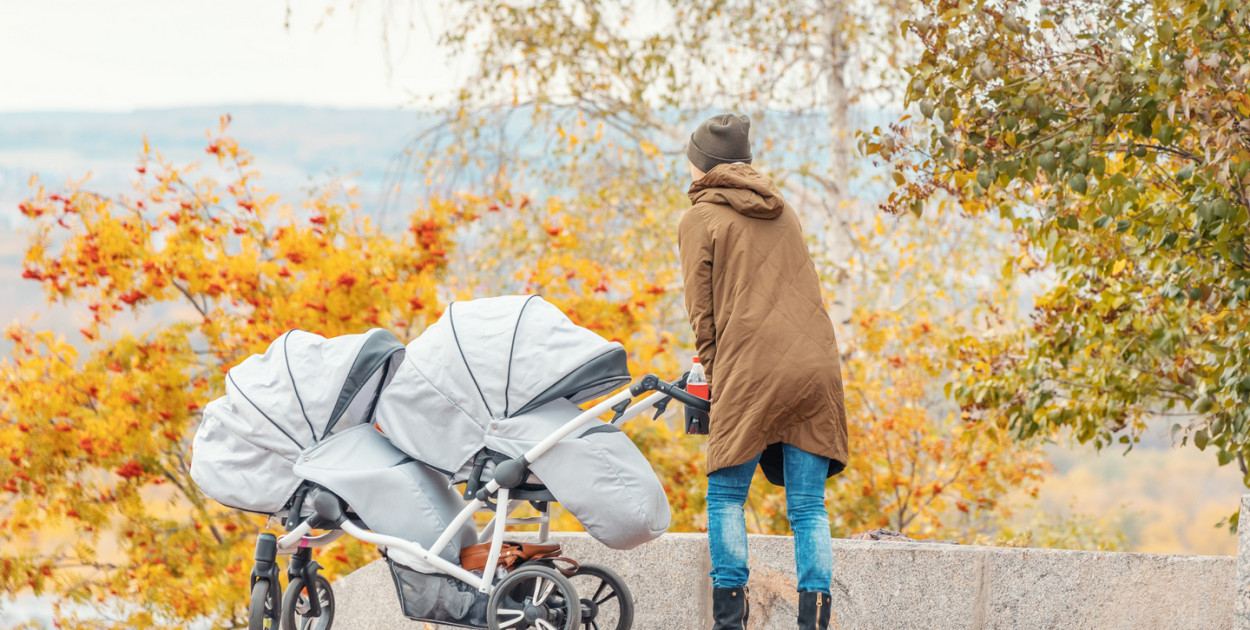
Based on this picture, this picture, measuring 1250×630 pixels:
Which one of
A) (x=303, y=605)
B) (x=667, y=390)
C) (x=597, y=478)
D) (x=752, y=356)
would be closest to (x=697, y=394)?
(x=667, y=390)

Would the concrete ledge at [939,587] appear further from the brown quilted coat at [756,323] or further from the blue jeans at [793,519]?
the brown quilted coat at [756,323]

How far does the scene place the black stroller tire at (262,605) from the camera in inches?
129

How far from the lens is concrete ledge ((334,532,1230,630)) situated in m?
3.63

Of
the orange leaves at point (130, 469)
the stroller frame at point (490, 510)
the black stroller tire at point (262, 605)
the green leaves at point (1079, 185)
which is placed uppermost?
the green leaves at point (1079, 185)

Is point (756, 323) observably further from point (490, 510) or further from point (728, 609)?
point (490, 510)

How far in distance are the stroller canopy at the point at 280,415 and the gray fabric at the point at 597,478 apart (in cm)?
50

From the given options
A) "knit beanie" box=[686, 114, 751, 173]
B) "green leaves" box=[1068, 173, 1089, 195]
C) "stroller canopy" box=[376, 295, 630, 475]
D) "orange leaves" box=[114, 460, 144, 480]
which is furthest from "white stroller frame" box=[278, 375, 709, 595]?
"orange leaves" box=[114, 460, 144, 480]

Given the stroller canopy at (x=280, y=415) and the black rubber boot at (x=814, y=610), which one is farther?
the stroller canopy at (x=280, y=415)

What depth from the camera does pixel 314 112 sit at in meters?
22.2

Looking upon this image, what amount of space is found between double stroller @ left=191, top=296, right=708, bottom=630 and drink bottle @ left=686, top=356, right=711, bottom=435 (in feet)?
0.11

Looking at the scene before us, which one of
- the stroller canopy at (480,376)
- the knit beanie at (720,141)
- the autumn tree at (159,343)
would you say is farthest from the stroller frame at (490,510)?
the autumn tree at (159,343)

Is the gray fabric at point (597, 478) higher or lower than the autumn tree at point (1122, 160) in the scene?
lower

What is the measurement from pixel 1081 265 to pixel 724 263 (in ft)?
6.37

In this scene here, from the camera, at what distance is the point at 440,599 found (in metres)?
3.20
